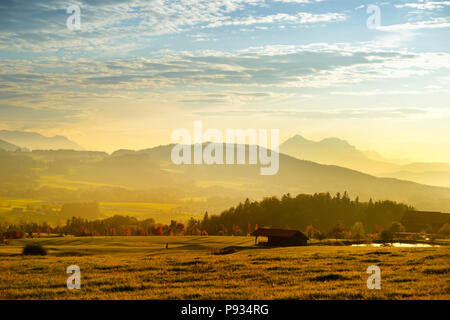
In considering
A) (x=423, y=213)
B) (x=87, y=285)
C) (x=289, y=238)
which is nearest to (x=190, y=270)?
(x=87, y=285)

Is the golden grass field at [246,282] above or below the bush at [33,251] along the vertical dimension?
→ above

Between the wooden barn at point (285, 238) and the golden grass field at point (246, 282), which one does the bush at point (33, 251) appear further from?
the wooden barn at point (285, 238)

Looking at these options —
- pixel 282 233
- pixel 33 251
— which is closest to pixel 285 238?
pixel 282 233

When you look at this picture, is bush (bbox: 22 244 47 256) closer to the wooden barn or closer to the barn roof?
the wooden barn

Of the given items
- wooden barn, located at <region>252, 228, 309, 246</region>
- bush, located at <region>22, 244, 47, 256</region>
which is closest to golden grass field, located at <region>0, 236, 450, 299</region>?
bush, located at <region>22, 244, 47, 256</region>

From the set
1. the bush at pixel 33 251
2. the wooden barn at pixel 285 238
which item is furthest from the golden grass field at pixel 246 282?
the wooden barn at pixel 285 238

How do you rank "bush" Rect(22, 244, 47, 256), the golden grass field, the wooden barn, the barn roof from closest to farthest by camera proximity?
the golden grass field < "bush" Rect(22, 244, 47, 256) < the wooden barn < the barn roof

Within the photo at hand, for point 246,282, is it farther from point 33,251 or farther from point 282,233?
point 282,233

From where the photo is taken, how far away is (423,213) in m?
159

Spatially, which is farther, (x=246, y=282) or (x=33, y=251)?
(x=33, y=251)
